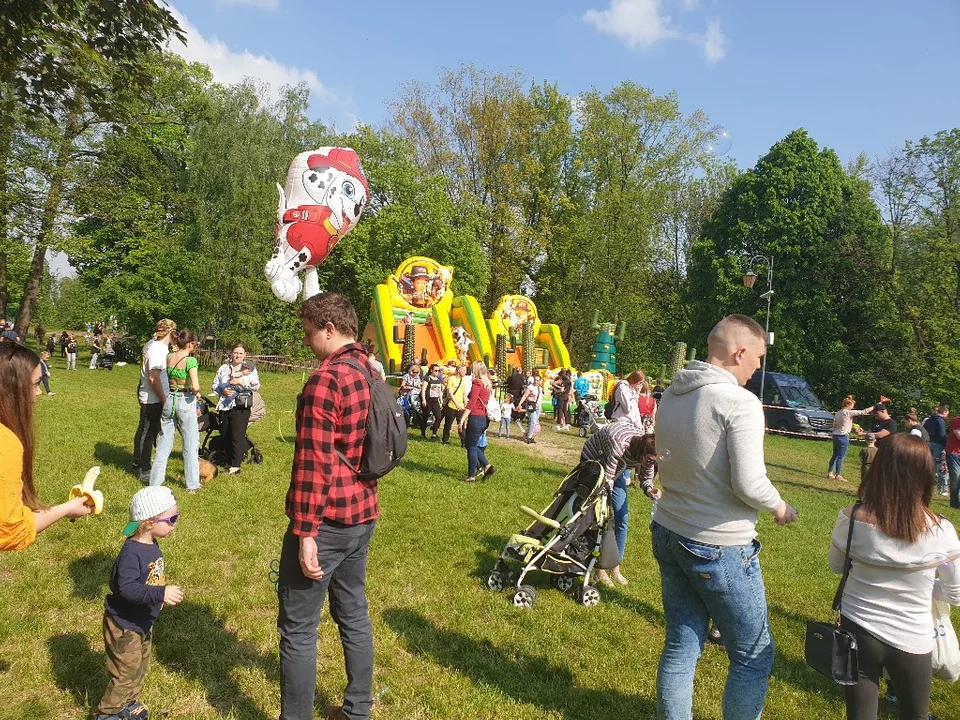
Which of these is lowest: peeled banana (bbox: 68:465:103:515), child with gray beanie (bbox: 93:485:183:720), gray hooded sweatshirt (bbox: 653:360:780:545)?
child with gray beanie (bbox: 93:485:183:720)

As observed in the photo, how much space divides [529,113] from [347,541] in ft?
112

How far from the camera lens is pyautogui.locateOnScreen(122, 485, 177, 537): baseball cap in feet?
10.4

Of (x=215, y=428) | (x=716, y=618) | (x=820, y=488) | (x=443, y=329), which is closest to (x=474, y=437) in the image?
(x=215, y=428)

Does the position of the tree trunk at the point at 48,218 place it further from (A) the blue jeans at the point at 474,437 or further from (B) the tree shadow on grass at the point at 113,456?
(A) the blue jeans at the point at 474,437

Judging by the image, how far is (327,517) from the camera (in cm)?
277

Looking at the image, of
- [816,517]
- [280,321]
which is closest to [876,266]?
[816,517]

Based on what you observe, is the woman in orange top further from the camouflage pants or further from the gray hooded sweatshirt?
the gray hooded sweatshirt

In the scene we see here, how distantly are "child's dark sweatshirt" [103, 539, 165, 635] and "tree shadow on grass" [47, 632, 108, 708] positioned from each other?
58 cm

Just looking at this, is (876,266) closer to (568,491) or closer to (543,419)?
(543,419)

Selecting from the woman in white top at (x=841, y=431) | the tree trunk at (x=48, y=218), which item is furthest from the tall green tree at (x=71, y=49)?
the tree trunk at (x=48, y=218)

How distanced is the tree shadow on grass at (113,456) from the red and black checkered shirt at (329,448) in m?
6.17

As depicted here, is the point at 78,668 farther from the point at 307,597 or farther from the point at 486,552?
the point at 486,552

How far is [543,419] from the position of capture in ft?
Result: 64.7

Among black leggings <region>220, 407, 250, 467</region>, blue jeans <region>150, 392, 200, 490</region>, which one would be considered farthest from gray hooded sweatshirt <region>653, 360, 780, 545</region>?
black leggings <region>220, 407, 250, 467</region>
